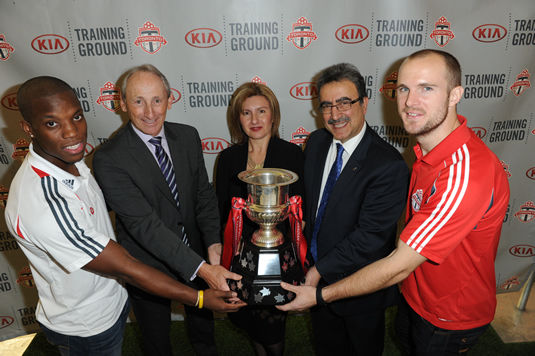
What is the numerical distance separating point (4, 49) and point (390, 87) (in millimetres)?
3725

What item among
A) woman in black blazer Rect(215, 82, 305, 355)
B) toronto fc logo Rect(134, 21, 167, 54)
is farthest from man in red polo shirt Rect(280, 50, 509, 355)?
toronto fc logo Rect(134, 21, 167, 54)

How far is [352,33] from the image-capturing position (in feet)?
10.7

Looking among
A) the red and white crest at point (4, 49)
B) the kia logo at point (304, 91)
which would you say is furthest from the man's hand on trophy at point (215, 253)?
the red and white crest at point (4, 49)

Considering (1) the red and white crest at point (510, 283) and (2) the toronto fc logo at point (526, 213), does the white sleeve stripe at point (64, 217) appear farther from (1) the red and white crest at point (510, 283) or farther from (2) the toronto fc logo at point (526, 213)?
(1) the red and white crest at point (510, 283)

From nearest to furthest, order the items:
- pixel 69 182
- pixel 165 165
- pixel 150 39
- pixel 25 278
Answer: pixel 69 182 < pixel 165 165 < pixel 150 39 < pixel 25 278

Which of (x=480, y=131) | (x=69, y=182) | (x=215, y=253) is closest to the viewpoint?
(x=69, y=182)

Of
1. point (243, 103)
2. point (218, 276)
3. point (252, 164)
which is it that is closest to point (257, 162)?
point (252, 164)

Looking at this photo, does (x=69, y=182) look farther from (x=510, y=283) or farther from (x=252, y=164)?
(x=510, y=283)

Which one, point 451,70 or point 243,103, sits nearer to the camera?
point 451,70

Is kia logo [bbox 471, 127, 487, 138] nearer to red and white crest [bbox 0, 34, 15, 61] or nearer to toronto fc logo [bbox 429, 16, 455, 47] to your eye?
toronto fc logo [bbox 429, 16, 455, 47]

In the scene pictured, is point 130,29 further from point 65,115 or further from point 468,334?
point 468,334

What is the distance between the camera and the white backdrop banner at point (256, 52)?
3127 mm

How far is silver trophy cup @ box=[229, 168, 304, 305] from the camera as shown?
6.28 ft

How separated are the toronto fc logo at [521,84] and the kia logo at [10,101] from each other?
16.1 ft
